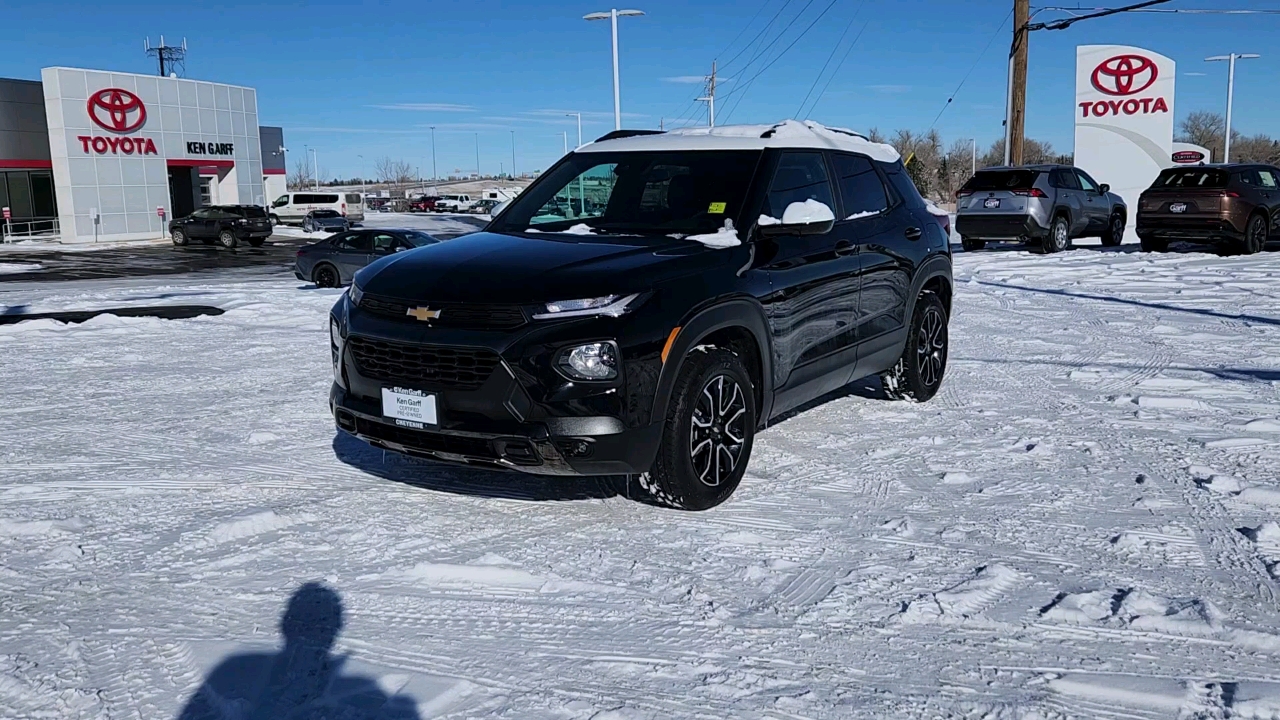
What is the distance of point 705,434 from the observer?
482 centimetres

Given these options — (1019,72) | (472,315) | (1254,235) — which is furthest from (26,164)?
(472,315)

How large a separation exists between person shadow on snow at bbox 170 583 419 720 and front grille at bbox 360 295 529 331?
1.37m

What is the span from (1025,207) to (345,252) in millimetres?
13068

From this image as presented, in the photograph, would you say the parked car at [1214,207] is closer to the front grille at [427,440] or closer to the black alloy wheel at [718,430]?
the black alloy wheel at [718,430]

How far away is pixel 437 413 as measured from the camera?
4.45 m

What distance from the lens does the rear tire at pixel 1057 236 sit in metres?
19.8

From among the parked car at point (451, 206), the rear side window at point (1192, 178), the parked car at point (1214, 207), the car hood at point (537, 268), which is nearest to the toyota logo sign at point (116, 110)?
the parked car at point (1214, 207)

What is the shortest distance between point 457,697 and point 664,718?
0.63m

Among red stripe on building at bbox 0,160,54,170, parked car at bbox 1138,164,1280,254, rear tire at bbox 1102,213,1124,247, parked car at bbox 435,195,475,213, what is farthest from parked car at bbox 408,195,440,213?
parked car at bbox 1138,164,1280,254

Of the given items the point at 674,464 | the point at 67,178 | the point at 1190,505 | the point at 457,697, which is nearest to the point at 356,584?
the point at 457,697

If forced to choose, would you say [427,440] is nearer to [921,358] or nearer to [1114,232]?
[921,358]

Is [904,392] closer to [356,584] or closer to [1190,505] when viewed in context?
[1190,505]

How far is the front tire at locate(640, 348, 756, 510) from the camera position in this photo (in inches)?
182

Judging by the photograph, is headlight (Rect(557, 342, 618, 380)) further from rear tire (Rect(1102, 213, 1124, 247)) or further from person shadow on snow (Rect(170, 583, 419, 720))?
rear tire (Rect(1102, 213, 1124, 247))
